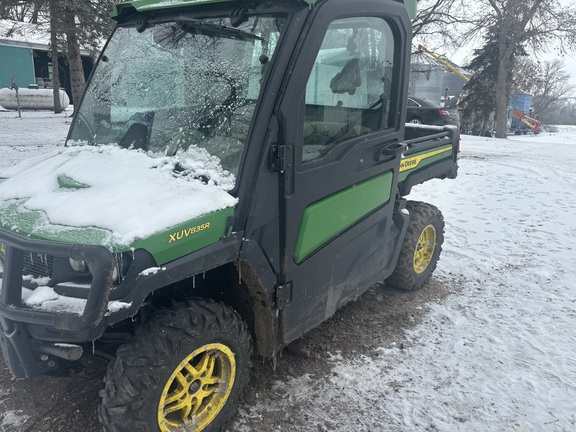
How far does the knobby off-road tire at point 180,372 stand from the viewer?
7.00 ft

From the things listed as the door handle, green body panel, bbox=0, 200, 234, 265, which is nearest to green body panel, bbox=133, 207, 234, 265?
green body panel, bbox=0, 200, 234, 265

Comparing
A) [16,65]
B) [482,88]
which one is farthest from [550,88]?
[16,65]

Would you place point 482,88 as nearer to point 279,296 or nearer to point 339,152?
point 339,152

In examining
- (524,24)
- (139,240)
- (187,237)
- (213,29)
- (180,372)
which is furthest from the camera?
(524,24)

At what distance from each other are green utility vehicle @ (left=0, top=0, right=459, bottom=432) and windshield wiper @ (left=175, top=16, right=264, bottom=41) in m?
0.01

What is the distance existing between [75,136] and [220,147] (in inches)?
48.1

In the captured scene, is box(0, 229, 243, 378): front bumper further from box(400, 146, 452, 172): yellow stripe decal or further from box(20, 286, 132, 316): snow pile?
box(400, 146, 452, 172): yellow stripe decal

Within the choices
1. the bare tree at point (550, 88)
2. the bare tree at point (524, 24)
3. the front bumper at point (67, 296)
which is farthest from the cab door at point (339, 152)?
the bare tree at point (550, 88)

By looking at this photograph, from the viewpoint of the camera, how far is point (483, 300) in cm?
432

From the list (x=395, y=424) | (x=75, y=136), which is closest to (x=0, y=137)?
(x=75, y=136)

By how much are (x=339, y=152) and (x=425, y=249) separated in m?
2.17

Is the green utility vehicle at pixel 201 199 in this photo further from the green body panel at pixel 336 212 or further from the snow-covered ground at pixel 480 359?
the snow-covered ground at pixel 480 359

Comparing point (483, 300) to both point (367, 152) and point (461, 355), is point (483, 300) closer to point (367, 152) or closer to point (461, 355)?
point (461, 355)

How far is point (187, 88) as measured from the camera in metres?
2.64
